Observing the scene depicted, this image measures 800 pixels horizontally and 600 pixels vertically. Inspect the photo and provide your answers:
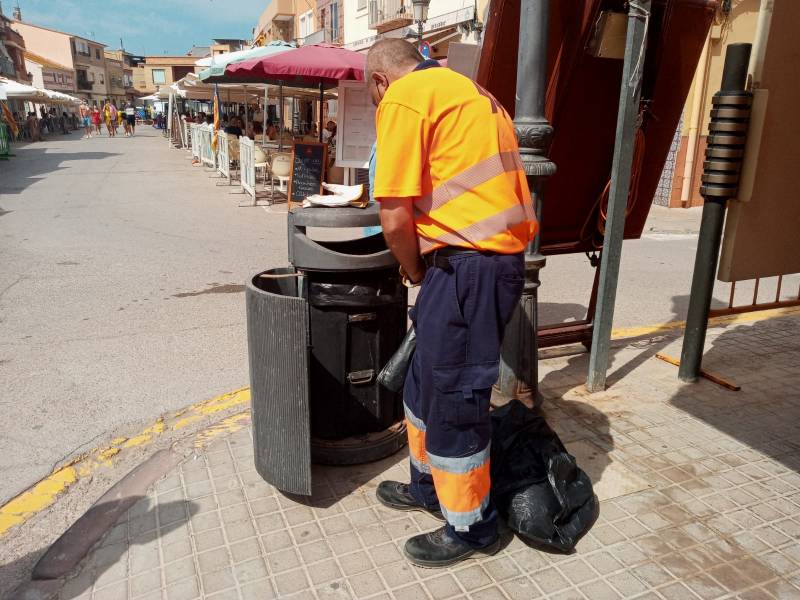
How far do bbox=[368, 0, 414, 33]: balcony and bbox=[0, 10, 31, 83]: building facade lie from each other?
3523cm

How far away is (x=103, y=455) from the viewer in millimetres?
3516

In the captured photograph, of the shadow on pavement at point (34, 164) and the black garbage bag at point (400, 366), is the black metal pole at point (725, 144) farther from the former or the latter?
the shadow on pavement at point (34, 164)

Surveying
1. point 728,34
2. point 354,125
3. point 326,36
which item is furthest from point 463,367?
point 326,36

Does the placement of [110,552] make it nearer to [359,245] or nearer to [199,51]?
[359,245]

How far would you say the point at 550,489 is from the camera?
267 cm

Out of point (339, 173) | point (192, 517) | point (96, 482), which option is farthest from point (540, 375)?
point (339, 173)

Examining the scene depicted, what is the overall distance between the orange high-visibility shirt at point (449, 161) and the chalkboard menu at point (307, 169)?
356 inches

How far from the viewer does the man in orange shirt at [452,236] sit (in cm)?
213

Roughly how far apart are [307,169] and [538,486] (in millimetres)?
9387

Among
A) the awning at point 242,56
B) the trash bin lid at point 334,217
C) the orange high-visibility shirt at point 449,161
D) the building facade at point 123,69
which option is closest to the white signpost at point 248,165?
the awning at point 242,56

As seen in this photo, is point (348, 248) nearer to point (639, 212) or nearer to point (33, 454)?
point (33, 454)

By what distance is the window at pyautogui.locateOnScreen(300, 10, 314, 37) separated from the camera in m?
36.5

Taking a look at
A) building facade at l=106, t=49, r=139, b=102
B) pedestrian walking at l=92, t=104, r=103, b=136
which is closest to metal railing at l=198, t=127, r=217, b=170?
pedestrian walking at l=92, t=104, r=103, b=136

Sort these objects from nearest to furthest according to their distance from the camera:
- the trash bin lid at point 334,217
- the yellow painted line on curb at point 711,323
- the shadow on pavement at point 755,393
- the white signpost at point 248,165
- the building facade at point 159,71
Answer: the trash bin lid at point 334,217, the shadow on pavement at point 755,393, the yellow painted line on curb at point 711,323, the white signpost at point 248,165, the building facade at point 159,71
